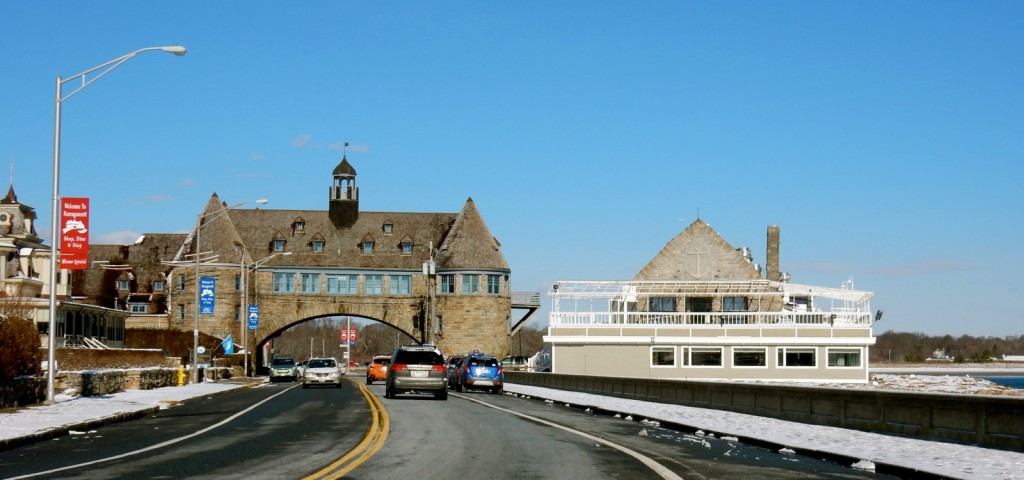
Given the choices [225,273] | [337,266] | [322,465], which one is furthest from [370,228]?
[322,465]

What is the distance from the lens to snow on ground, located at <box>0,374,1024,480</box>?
629 inches

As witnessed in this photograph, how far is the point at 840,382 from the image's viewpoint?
A: 3036 inches

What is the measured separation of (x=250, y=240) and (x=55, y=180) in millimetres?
86877

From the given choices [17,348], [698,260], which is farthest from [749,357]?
[17,348]

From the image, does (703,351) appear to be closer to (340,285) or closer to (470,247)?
(470,247)

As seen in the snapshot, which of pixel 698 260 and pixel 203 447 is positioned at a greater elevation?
pixel 698 260

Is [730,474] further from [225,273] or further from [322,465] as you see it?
[225,273]

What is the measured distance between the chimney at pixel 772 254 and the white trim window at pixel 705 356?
1223 inches

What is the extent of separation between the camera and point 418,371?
38156mm

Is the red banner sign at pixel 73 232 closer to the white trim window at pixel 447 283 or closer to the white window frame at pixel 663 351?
the white window frame at pixel 663 351

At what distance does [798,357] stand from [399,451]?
207ft

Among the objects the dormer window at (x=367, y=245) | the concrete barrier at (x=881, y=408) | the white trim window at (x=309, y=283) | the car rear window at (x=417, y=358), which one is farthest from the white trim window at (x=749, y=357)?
the white trim window at (x=309, y=283)

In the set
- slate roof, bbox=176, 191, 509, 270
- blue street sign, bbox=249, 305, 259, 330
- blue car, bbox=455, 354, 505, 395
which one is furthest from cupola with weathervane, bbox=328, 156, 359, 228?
blue car, bbox=455, 354, 505, 395

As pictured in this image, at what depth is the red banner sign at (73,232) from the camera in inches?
1223
